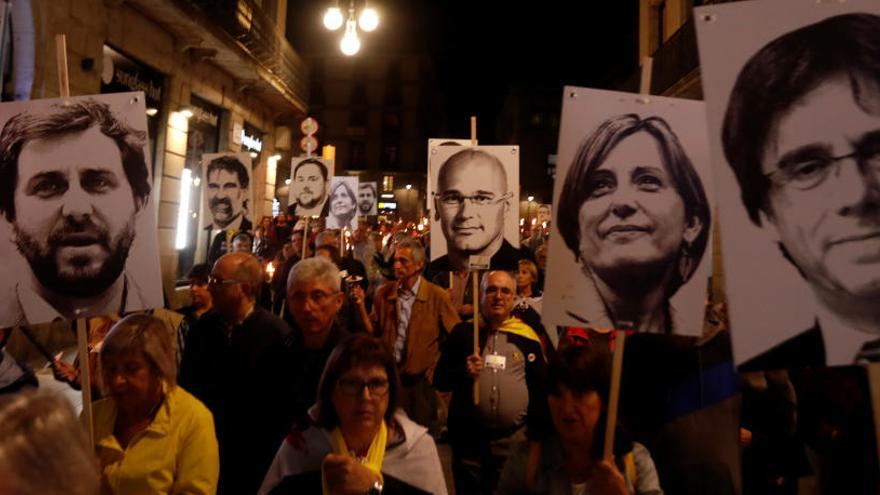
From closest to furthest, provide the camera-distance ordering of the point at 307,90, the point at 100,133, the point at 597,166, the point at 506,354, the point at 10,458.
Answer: the point at 10,458, the point at 597,166, the point at 100,133, the point at 506,354, the point at 307,90

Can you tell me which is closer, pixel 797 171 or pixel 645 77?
pixel 797 171

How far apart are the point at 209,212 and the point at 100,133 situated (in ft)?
18.4

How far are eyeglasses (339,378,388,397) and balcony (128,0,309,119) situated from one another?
34.8ft

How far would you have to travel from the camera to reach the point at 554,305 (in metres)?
2.52

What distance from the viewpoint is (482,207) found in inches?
178

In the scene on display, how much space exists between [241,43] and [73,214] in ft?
40.9

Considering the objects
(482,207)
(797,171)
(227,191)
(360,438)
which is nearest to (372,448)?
(360,438)

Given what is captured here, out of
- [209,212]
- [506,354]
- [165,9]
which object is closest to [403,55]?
[165,9]

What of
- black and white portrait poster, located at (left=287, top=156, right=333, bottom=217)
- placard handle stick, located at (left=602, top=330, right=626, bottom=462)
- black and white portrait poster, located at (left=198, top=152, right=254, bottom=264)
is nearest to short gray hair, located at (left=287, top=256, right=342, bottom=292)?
placard handle stick, located at (left=602, top=330, right=626, bottom=462)

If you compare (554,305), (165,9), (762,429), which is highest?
(165,9)

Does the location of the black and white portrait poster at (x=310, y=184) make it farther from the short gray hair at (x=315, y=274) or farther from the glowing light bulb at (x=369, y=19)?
the short gray hair at (x=315, y=274)

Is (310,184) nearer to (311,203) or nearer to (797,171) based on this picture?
(311,203)

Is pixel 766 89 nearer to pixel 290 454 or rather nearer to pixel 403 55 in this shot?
pixel 290 454

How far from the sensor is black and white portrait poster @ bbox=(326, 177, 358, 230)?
1143cm
